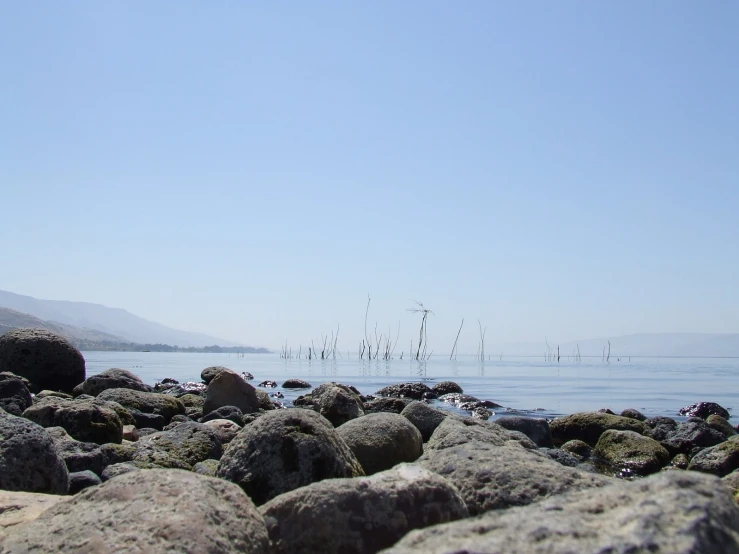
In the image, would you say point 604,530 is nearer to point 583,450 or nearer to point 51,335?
point 583,450

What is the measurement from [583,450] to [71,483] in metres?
11.2

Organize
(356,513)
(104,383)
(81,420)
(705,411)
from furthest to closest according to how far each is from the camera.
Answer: (705,411) < (104,383) < (81,420) < (356,513)

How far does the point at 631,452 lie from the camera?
14109mm

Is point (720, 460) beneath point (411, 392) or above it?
above

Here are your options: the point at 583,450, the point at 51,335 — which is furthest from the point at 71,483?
the point at 51,335

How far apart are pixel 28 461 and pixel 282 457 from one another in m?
3.04

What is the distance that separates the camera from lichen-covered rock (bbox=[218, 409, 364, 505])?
6.07m

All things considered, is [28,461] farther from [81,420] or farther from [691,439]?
[691,439]

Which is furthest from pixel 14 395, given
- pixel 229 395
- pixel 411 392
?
pixel 411 392

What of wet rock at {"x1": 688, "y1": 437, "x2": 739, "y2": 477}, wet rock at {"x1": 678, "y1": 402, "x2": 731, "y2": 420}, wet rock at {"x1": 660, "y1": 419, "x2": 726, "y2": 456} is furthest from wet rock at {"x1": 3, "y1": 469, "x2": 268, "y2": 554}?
wet rock at {"x1": 678, "y1": 402, "x2": 731, "y2": 420}

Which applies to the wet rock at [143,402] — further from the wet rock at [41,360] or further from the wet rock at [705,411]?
the wet rock at [705,411]

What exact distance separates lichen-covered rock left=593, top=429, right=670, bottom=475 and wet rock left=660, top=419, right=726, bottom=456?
1135 mm

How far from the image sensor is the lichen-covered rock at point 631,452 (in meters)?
13.7

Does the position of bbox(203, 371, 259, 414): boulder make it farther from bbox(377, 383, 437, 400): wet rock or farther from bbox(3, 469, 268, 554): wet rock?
bbox(377, 383, 437, 400): wet rock
